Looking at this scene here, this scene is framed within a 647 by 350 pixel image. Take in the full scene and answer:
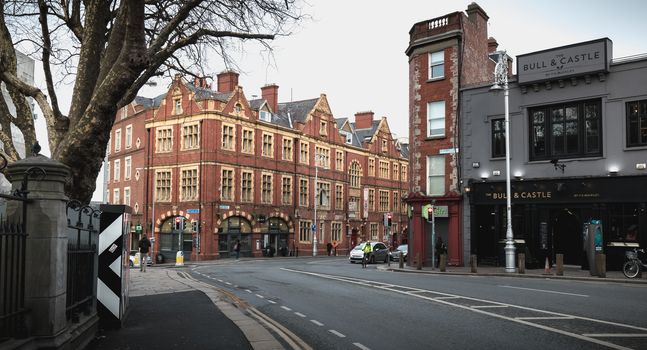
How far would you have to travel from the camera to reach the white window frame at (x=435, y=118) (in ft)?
108

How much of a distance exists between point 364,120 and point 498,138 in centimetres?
4573

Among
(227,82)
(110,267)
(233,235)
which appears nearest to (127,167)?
(227,82)

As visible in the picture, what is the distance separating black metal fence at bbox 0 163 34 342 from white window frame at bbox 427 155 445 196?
91.9 feet

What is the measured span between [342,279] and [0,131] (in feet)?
45.7

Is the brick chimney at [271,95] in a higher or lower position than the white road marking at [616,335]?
higher

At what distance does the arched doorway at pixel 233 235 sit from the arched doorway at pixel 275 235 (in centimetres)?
188

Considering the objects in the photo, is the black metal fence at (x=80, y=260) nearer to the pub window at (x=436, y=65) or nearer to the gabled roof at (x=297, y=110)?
the pub window at (x=436, y=65)

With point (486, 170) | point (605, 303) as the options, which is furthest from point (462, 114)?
point (605, 303)

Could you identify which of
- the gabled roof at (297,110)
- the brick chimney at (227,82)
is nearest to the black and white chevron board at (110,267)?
the brick chimney at (227,82)

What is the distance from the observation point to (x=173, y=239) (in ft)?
168

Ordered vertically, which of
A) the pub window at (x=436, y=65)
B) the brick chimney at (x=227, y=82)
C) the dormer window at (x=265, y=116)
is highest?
the brick chimney at (x=227, y=82)

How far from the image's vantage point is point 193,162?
5103 centimetres

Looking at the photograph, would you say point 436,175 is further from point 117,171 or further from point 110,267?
point 117,171

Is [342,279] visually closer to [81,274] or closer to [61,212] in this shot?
[81,274]
